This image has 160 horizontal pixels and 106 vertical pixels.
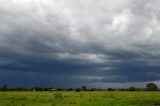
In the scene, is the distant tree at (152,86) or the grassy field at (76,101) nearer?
the grassy field at (76,101)

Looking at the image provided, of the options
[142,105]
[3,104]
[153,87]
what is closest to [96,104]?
[142,105]

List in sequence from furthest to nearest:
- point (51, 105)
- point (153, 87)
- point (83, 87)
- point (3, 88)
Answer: point (153, 87) < point (83, 87) < point (3, 88) < point (51, 105)

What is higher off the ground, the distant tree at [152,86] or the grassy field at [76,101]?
the distant tree at [152,86]

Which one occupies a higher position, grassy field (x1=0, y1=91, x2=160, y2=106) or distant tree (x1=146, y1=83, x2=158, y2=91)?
distant tree (x1=146, y1=83, x2=158, y2=91)

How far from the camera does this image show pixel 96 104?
49438mm

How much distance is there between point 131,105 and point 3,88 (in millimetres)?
118063

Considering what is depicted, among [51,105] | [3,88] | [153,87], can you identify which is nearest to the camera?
[51,105]

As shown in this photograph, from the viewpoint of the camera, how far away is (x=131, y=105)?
159ft

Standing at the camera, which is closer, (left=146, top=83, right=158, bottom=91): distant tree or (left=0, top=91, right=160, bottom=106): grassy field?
(left=0, top=91, right=160, bottom=106): grassy field

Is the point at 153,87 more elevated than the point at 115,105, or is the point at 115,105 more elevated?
the point at 153,87

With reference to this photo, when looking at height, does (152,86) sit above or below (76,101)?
above

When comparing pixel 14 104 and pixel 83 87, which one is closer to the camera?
pixel 14 104

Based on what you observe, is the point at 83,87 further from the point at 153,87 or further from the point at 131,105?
the point at 131,105

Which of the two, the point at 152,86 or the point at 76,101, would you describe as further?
the point at 152,86
